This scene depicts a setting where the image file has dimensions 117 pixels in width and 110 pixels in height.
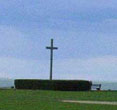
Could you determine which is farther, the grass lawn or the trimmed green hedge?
the trimmed green hedge

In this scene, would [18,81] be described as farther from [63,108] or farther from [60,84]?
[63,108]

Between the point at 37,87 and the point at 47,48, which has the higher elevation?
the point at 47,48

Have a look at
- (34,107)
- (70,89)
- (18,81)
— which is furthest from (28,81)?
(34,107)

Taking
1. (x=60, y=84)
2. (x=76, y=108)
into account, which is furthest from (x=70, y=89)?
(x=76, y=108)

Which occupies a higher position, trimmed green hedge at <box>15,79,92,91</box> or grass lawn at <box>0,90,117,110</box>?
trimmed green hedge at <box>15,79,92,91</box>

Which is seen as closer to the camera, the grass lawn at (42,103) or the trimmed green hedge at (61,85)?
the grass lawn at (42,103)

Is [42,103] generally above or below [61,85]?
below

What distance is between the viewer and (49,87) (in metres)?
43.0

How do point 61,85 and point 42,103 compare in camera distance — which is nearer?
point 42,103

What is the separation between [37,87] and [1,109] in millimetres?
25343

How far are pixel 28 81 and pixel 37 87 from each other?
3.99 feet

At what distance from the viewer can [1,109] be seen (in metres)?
18.6

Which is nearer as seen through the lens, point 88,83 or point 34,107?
point 34,107

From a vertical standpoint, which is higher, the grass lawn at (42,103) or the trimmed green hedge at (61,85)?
the trimmed green hedge at (61,85)
